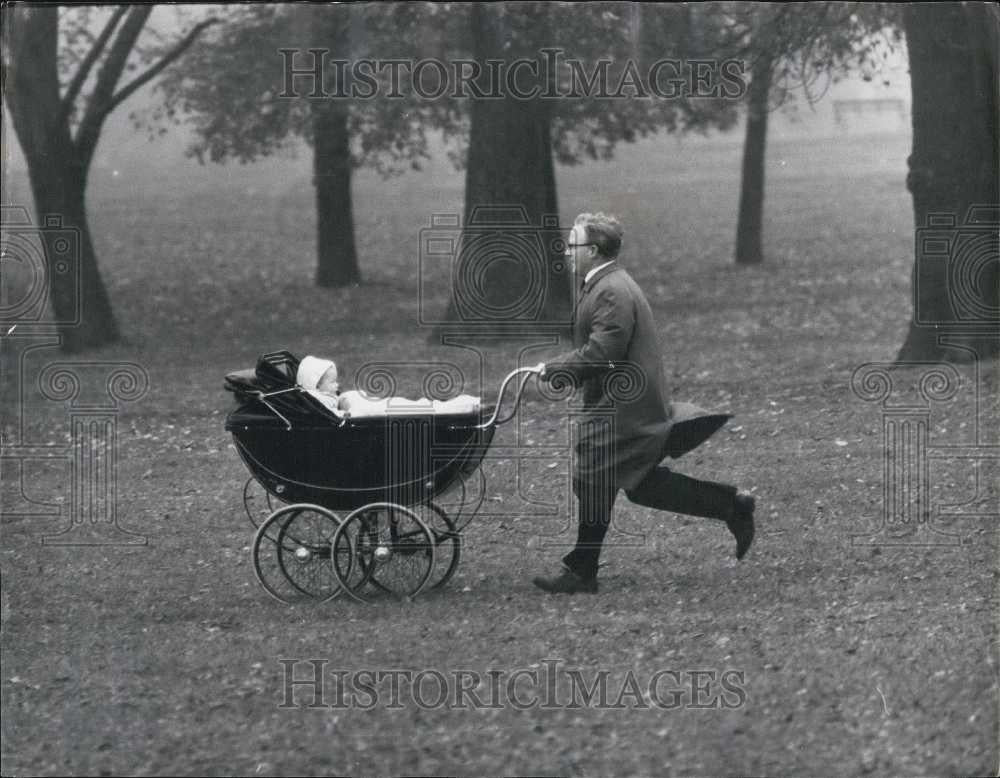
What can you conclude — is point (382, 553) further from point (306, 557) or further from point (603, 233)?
point (603, 233)

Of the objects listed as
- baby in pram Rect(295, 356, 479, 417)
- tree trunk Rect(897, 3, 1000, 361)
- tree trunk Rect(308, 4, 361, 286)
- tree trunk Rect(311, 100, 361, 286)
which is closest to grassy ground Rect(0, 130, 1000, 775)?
tree trunk Rect(897, 3, 1000, 361)

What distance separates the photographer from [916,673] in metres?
6.69

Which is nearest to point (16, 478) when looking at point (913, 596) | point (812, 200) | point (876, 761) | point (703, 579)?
point (703, 579)

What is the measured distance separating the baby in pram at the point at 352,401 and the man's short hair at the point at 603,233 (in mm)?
1003

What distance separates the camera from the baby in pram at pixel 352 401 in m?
7.81

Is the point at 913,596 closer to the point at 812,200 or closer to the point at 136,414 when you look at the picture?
the point at 136,414

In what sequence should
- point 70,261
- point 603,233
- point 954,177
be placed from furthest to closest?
point 70,261 < point 954,177 < point 603,233

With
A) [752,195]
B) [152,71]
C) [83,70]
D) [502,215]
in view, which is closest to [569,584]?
[502,215]

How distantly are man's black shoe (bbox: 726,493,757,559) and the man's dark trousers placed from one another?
0.04 meters

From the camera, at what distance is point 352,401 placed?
7996 millimetres

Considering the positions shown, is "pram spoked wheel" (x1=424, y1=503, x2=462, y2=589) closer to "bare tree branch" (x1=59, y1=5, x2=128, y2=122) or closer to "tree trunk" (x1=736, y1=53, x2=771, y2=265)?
"bare tree branch" (x1=59, y1=5, x2=128, y2=122)

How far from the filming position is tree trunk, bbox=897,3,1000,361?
13.6 meters

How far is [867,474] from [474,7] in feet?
30.7

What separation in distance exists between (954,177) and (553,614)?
25.2 feet
